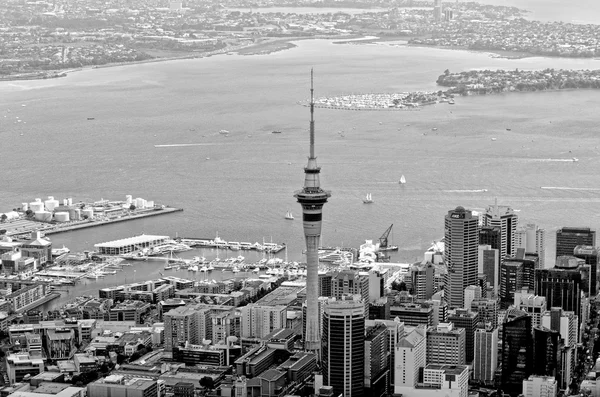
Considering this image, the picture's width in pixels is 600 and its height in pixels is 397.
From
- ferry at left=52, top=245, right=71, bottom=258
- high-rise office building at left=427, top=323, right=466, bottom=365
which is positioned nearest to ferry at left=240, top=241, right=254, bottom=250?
ferry at left=52, top=245, right=71, bottom=258

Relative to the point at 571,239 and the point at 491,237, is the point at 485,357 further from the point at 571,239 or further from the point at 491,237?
the point at 571,239

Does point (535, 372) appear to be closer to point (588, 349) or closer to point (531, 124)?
point (588, 349)

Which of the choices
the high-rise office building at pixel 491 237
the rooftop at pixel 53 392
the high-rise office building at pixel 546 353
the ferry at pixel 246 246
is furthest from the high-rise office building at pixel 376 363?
the ferry at pixel 246 246

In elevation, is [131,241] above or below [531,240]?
below

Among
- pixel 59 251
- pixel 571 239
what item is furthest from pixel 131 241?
pixel 571 239

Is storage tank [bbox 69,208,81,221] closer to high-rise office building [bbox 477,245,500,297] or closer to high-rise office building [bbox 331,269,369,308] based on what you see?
high-rise office building [bbox 331,269,369,308]

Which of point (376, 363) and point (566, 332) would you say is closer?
point (376, 363)

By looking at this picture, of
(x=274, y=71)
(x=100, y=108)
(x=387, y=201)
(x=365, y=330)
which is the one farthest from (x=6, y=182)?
(x=274, y=71)
